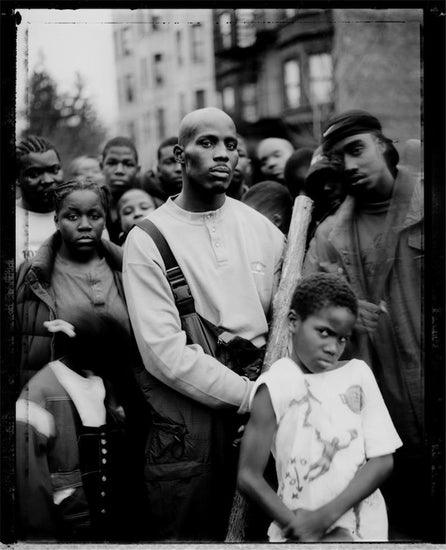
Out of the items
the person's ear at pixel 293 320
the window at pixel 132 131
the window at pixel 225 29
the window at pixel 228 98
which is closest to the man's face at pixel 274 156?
the window at pixel 228 98

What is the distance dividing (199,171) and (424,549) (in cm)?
184

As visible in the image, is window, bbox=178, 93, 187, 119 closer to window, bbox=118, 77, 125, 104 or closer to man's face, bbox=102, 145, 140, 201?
window, bbox=118, 77, 125, 104

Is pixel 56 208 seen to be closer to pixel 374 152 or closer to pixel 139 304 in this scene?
pixel 139 304

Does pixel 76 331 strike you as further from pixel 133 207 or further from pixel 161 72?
pixel 161 72

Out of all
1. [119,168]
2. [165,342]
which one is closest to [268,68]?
[119,168]

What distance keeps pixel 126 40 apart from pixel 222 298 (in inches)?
49.8

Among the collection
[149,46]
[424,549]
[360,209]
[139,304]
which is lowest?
[424,549]

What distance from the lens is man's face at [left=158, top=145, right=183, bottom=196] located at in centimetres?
383

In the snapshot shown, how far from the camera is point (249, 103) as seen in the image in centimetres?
386

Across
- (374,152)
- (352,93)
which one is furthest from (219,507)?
(352,93)

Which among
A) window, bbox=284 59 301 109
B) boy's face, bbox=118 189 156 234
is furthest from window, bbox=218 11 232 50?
boy's face, bbox=118 189 156 234

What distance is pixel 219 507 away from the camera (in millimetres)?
3467

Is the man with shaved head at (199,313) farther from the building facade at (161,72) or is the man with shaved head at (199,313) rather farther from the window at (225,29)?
the window at (225,29)

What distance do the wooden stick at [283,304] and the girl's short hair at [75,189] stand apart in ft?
2.71
